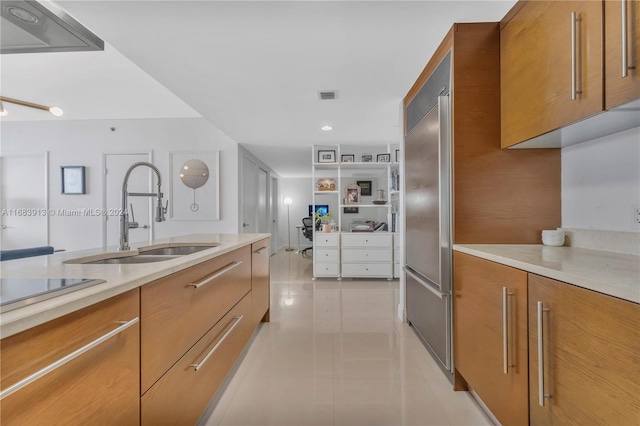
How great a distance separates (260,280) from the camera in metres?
2.48

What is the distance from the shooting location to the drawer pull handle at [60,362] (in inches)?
19.4

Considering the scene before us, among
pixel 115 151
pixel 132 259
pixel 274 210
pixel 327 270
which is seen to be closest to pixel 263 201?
pixel 274 210

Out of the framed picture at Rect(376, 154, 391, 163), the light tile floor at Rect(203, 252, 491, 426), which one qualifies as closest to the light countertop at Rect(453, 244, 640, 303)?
the light tile floor at Rect(203, 252, 491, 426)

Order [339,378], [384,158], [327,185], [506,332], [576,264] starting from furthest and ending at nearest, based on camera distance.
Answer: [327,185] < [384,158] < [339,378] < [506,332] < [576,264]

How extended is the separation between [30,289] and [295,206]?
830 centimetres

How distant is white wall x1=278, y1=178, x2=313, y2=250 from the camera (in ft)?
29.2

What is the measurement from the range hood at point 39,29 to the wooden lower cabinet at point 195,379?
142 cm

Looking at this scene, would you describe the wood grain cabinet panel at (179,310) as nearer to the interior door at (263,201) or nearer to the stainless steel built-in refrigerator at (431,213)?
the stainless steel built-in refrigerator at (431,213)

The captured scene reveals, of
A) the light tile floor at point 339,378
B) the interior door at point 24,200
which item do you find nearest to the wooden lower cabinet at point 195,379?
the light tile floor at point 339,378

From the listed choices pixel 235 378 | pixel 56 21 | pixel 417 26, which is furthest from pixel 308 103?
pixel 235 378

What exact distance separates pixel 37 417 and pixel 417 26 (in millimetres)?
2277

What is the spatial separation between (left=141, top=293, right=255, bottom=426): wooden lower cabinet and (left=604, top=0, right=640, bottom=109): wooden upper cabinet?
1874mm

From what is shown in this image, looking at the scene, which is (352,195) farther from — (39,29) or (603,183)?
(39,29)

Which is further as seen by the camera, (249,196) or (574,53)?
(249,196)
